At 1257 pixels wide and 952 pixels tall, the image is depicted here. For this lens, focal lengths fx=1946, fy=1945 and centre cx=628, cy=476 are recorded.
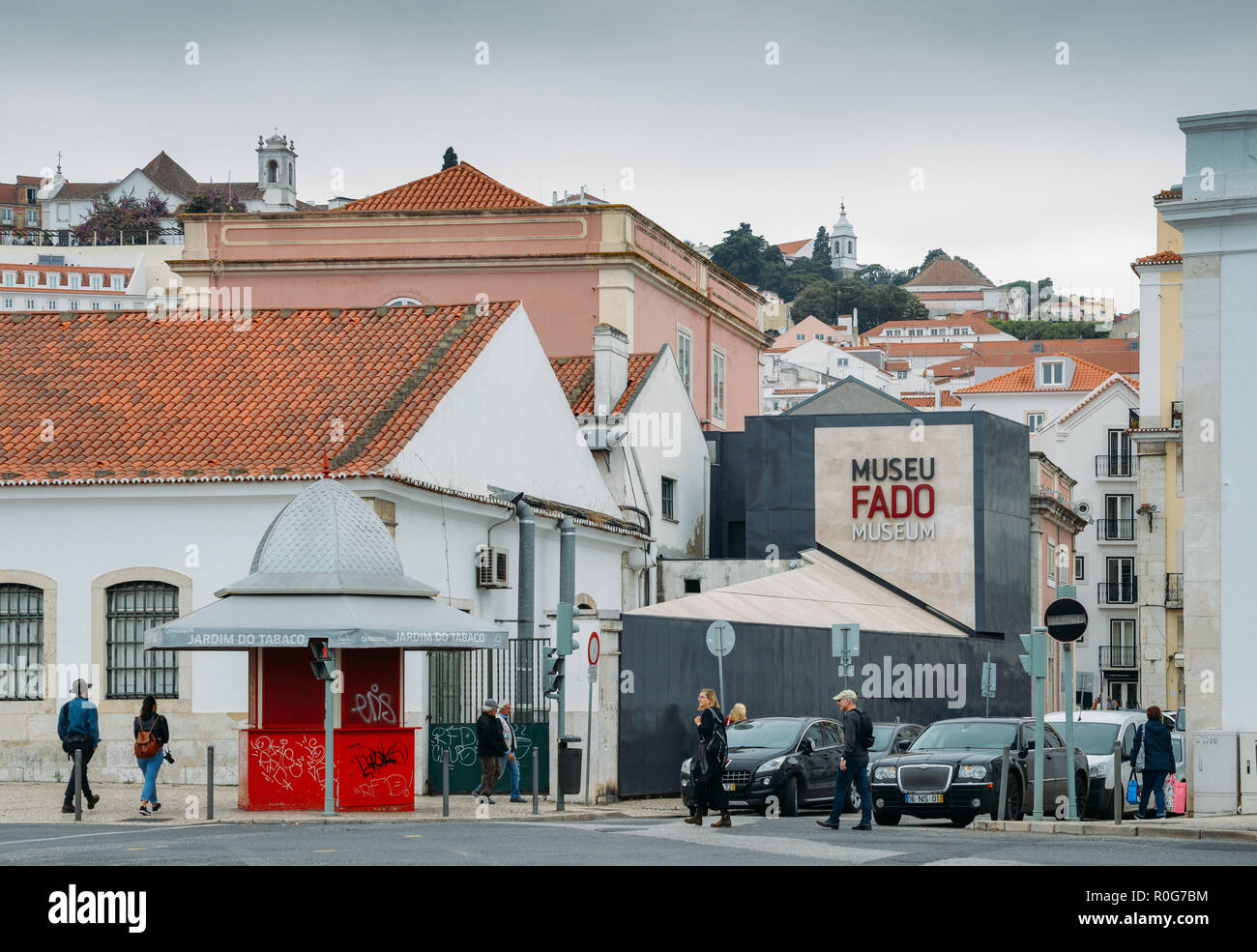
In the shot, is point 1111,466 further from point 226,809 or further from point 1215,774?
point 226,809

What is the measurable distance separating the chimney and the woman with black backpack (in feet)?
61.1

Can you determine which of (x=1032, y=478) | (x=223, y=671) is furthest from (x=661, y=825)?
(x=1032, y=478)

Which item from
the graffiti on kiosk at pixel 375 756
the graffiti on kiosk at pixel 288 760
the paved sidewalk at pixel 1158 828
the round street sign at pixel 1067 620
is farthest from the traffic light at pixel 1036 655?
the graffiti on kiosk at pixel 288 760

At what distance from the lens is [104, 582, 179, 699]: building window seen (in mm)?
29469

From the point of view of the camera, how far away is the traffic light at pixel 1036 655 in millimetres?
23969

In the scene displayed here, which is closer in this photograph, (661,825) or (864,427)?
(661,825)

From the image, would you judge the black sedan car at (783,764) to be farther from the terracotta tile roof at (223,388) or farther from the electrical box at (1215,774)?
the terracotta tile roof at (223,388)

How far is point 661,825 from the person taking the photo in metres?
22.9

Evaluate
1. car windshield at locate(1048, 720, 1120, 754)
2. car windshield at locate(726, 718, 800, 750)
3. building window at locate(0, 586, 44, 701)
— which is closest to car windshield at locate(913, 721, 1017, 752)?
car windshield at locate(726, 718, 800, 750)

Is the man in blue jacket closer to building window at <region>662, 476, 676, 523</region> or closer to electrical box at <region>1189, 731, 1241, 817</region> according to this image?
electrical box at <region>1189, 731, 1241, 817</region>

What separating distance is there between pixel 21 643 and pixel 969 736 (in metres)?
14.4

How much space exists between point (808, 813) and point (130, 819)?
30.4ft

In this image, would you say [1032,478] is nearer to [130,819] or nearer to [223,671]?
[223,671]

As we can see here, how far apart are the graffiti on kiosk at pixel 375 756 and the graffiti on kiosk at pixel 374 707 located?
44 centimetres
